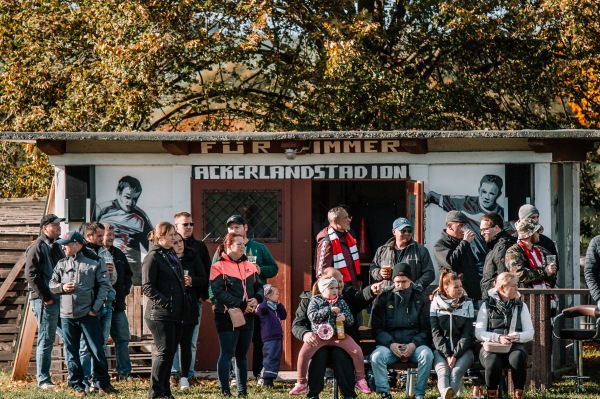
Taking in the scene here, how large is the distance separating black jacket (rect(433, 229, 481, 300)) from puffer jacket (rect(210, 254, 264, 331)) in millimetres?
1926

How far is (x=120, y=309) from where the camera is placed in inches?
450

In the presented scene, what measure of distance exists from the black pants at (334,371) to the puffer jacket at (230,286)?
39.2 inches

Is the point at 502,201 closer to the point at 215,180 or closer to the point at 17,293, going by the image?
the point at 215,180

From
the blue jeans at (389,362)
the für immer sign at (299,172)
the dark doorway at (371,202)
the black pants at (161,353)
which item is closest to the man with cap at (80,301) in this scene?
the black pants at (161,353)

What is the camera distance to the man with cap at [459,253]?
1087 cm

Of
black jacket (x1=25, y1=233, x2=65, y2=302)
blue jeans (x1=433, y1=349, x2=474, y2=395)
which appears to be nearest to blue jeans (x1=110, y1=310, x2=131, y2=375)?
black jacket (x1=25, y1=233, x2=65, y2=302)

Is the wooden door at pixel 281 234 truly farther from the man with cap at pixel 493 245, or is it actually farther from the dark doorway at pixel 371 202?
the dark doorway at pixel 371 202

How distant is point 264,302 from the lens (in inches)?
442

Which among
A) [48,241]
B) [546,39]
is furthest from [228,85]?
[48,241]

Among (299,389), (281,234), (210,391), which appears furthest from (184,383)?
(281,234)

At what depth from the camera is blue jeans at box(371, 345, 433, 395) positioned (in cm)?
976

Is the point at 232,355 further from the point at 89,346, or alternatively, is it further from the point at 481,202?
the point at 481,202

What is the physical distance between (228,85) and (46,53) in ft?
10.5

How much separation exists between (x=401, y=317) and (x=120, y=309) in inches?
126
